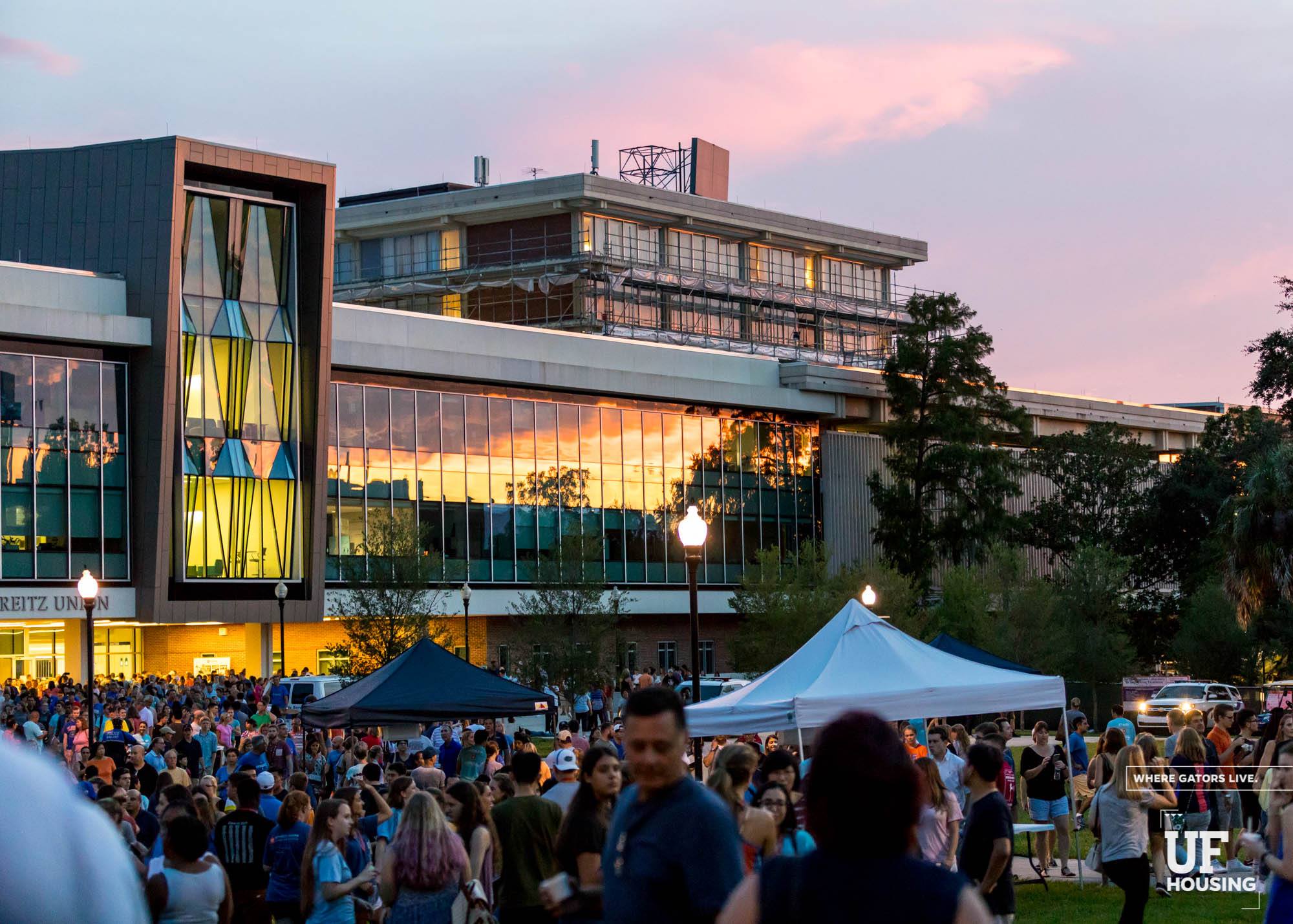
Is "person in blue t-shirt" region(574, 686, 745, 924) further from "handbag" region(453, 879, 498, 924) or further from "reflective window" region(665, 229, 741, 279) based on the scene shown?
"reflective window" region(665, 229, 741, 279)

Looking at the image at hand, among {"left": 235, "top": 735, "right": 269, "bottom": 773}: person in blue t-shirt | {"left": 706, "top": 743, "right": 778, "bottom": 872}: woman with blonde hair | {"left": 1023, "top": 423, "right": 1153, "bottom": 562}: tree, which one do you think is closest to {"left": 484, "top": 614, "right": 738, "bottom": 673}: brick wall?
{"left": 1023, "top": 423, "right": 1153, "bottom": 562}: tree

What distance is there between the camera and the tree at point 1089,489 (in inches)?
2921

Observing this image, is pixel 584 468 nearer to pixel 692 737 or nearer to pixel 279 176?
pixel 279 176

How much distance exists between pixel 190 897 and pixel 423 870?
1.35 meters

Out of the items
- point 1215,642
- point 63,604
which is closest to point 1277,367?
point 1215,642

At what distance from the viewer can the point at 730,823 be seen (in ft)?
16.5

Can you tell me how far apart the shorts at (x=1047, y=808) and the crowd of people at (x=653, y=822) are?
0.03 meters

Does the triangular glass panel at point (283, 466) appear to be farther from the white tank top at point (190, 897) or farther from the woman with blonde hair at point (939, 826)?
the white tank top at point (190, 897)

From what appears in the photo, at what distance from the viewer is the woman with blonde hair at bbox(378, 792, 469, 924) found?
8.91 metres

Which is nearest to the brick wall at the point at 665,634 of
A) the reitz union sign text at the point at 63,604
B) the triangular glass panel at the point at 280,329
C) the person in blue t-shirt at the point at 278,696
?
the triangular glass panel at the point at 280,329

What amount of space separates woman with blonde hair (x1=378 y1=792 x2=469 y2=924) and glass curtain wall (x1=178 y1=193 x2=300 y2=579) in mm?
46376

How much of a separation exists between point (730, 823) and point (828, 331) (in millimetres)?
93988

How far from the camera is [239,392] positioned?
5466cm

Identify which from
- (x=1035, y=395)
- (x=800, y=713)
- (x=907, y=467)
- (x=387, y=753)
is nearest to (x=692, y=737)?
(x=800, y=713)
